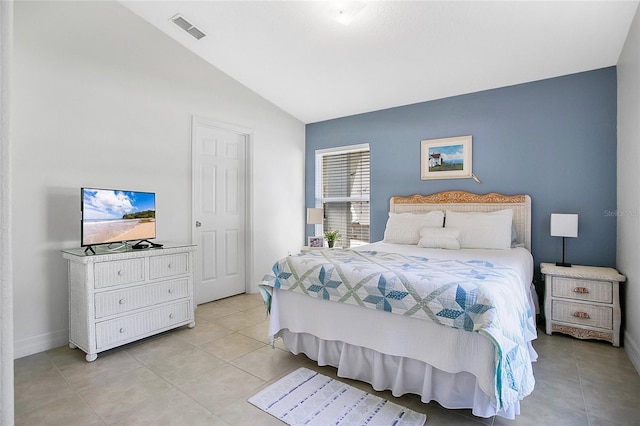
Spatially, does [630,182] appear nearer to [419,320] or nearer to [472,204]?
[472,204]

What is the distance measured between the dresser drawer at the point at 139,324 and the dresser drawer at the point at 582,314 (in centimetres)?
338

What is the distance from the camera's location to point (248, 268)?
4.38m

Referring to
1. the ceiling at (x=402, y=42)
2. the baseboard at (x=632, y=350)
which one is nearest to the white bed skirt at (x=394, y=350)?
the baseboard at (x=632, y=350)

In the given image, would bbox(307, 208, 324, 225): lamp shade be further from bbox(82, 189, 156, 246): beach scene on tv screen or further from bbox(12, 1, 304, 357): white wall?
bbox(82, 189, 156, 246): beach scene on tv screen

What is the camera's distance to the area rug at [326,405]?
1765 mm

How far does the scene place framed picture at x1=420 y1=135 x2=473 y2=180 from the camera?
150 inches

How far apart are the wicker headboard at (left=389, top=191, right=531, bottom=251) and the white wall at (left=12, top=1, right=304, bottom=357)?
2.47 m

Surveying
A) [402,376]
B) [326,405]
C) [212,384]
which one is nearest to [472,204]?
[402,376]

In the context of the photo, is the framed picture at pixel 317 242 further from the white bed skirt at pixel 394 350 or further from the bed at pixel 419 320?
the white bed skirt at pixel 394 350

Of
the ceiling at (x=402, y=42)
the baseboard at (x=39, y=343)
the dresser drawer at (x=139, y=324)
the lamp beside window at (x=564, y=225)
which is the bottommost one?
the baseboard at (x=39, y=343)

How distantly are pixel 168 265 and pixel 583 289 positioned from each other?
3667mm

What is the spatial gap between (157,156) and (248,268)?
1815 millimetres

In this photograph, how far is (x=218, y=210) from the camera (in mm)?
4055

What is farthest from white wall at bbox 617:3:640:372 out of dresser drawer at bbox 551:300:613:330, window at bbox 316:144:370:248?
window at bbox 316:144:370:248
